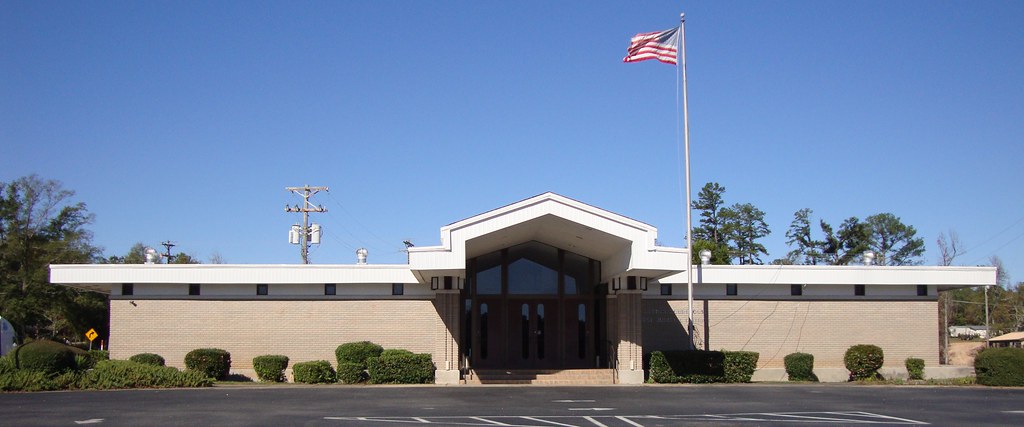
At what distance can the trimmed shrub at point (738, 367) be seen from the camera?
1092 inches

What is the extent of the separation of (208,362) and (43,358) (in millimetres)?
4872

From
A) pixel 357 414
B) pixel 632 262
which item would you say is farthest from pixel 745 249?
pixel 357 414

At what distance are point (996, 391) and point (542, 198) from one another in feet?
40.2

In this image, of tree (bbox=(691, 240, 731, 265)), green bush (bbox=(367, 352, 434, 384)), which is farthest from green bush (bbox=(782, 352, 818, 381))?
tree (bbox=(691, 240, 731, 265))

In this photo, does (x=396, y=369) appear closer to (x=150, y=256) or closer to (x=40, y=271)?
(x=150, y=256)

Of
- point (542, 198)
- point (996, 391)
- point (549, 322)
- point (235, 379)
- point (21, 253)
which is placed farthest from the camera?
point (21, 253)

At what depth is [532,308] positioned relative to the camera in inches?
1196

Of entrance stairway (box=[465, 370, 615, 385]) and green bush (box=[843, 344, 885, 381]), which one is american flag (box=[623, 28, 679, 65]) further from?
green bush (box=[843, 344, 885, 381])

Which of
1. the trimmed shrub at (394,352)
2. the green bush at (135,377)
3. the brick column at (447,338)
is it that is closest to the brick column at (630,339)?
the brick column at (447,338)

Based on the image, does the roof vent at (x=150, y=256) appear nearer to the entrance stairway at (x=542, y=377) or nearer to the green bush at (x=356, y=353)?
the green bush at (x=356, y=353)

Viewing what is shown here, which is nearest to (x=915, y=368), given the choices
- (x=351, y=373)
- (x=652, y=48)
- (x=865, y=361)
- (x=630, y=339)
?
(x=865, y=361)

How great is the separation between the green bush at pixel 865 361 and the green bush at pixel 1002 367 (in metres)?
3.58

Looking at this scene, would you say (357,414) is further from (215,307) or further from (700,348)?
(700,348)

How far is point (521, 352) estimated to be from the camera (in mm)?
30266
